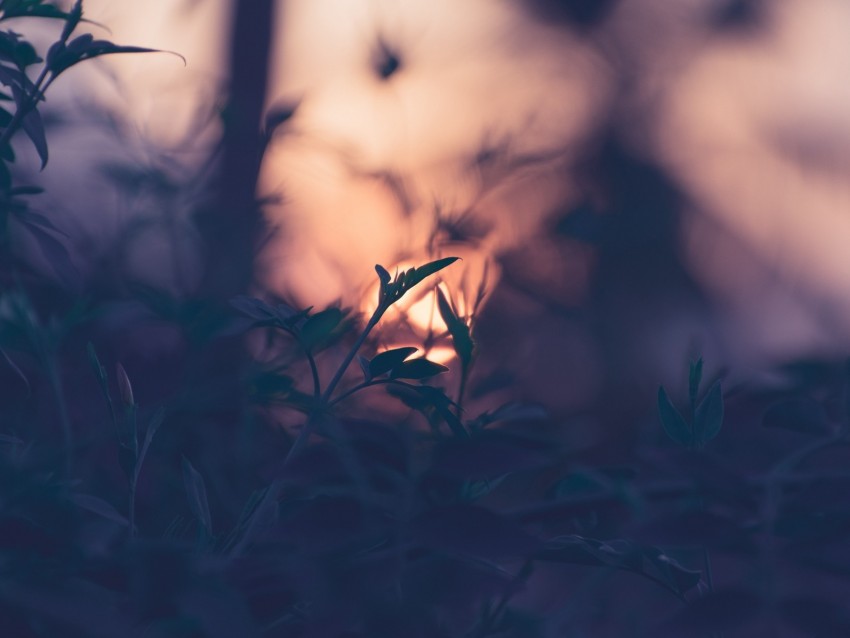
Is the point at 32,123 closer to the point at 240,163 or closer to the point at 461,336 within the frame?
the point at 461,336

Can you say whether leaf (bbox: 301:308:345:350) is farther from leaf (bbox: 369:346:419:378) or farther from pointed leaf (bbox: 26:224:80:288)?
pointed leaf (bbox: 26:224:80:288)

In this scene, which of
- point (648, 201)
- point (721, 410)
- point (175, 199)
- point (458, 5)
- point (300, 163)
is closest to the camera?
point (721, 410)

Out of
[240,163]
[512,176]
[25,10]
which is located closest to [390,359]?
[25,10]

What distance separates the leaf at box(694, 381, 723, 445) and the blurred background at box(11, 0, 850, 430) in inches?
8.7

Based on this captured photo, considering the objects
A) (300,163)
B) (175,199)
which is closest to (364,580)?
(175,199)

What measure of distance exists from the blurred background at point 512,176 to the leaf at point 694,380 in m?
0.18

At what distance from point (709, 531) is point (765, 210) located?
242 centimetres

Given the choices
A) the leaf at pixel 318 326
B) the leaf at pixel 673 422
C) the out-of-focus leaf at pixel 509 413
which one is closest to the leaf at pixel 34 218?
the leaf at pixel 318 326

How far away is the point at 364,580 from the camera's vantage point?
0.40m

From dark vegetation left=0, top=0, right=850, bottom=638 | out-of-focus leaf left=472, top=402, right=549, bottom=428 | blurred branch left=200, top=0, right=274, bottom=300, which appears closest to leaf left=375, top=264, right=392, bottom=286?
dark vegetation left=0, top=0, right=850, bottom=638

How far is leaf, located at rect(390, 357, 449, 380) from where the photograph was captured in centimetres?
48

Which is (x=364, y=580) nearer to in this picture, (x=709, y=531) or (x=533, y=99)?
(x=709, y=531)

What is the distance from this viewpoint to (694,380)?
54cm

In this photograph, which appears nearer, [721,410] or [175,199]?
[721,410]
